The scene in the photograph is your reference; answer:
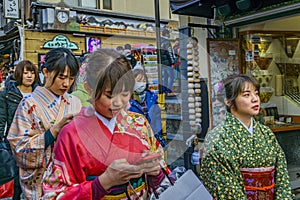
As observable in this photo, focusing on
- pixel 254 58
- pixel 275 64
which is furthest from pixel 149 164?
pixel 275 64

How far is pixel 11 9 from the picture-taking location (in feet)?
31.2

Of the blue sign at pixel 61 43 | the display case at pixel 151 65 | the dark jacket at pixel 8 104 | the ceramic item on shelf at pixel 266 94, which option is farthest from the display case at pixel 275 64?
the blue sign at pixel 61 43

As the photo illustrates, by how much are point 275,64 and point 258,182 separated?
383cm

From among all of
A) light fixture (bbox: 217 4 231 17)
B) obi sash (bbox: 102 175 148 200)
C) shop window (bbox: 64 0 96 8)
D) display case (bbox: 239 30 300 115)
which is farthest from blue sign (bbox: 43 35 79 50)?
obi sash (bbox: 102 175 148 200)

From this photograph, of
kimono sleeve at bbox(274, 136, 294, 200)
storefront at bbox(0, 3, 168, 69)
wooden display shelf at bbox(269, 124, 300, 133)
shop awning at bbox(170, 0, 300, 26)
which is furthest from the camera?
storefront at bbox(0, 3, 168, 69)

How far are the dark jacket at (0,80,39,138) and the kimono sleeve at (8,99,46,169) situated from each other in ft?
3.98

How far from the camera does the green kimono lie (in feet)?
8.29

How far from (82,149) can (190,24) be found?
4590mm

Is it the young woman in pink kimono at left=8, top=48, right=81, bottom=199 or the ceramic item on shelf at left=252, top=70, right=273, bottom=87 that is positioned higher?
the ceramic item on shelf at left=252, top=70, right=273, bottom=87

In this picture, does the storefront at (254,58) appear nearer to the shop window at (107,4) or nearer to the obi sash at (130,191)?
the obi sash at (130,191)

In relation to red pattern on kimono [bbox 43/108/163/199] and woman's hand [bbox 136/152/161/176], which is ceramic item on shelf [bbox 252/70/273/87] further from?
woman's hand [bbox 136/152/161/176]

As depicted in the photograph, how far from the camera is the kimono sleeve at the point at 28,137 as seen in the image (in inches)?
87.0

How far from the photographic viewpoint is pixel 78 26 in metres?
9.47

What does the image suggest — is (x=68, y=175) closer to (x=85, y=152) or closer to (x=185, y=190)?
(x=85, y=152)
